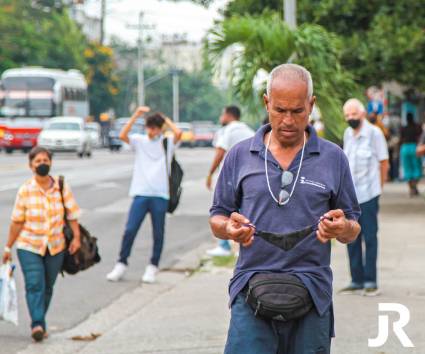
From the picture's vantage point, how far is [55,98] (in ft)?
169

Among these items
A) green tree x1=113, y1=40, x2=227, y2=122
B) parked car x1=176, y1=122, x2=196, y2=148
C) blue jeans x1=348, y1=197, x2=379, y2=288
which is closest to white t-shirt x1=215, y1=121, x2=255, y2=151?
blue jeans x1=348, y1=197, x2=379, y2=288

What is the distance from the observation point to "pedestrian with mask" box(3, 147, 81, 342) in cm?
852

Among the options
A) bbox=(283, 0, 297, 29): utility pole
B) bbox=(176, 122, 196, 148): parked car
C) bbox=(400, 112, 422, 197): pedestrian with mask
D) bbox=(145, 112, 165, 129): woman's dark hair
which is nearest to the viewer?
bbox=(145, 112, 165, 129): woman's dark hair

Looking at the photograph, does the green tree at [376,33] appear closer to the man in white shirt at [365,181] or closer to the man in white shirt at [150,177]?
the man in white shirt at [150,177]

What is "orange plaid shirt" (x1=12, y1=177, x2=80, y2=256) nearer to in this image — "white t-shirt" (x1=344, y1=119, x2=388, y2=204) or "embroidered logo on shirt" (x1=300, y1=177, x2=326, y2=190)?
"white t-shirt" (x1=344, y1=119, x2=388, y2=204)

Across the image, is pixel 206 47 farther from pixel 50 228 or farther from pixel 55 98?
pixel 55 98

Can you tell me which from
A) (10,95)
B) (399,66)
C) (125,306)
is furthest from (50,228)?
(10,95)

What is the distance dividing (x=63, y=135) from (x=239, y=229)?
4280 centimetres

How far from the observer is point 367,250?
10234 millimetres

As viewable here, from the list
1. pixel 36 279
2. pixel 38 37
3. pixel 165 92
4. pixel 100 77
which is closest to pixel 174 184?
pixel 36 279

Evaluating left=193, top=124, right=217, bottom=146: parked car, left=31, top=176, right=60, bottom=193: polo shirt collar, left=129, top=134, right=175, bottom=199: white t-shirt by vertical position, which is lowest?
left=193, top=124, right=217, bottom=146: parked car

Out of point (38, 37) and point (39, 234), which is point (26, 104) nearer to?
point (38, 37)

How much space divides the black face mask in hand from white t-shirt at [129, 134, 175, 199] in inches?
288

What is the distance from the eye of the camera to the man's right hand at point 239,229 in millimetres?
4363
